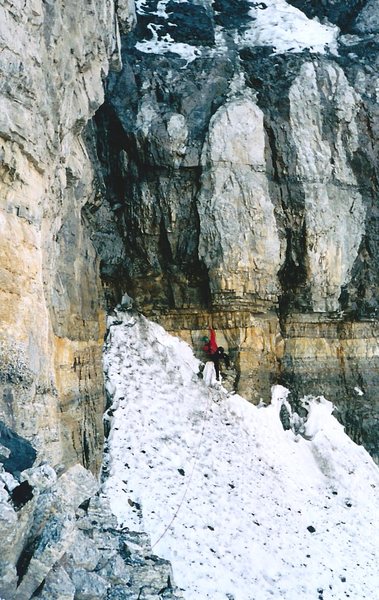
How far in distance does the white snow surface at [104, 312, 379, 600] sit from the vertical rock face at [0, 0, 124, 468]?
1.20m

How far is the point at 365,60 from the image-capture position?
16.0 metres

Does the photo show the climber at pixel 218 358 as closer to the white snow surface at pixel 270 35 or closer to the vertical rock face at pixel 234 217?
the vertical rock face at pixel 234 217

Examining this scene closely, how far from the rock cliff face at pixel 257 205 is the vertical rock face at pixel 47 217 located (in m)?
3.08

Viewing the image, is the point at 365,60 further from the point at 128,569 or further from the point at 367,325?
the point at 128,569

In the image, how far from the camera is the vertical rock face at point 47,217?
694cm

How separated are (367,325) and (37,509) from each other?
1166 centimetres

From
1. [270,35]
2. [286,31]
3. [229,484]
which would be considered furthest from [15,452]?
[286,31]

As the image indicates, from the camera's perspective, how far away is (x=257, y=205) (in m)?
14.3

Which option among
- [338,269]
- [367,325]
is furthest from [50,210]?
[367,325]

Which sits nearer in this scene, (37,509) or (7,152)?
Answer: (37,509)

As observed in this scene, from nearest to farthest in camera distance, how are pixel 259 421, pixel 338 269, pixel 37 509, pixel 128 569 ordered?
pixel 37 509
pixel 128 569
pixel 259 421
pixel 338 269

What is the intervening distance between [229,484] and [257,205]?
20.3 ft

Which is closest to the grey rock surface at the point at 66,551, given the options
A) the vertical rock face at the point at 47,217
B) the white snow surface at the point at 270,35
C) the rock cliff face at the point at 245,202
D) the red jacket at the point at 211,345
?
the vertical rock face at the point at 47,217

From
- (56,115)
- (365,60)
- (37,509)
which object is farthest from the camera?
(365,60)
